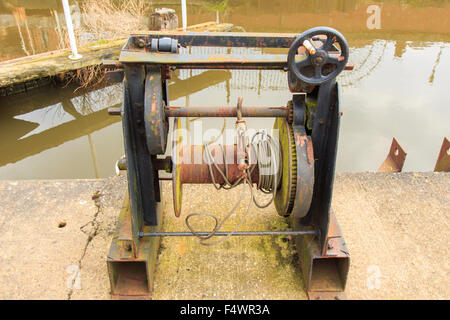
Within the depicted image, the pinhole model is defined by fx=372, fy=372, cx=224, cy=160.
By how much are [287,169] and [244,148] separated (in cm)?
36

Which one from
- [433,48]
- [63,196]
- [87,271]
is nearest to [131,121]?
[87,271]

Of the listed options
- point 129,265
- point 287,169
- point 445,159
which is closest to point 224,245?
point 129,265

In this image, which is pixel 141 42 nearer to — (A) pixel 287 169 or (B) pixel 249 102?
(A) pixel 287 169

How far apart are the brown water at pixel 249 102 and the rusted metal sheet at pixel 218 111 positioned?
286 cm

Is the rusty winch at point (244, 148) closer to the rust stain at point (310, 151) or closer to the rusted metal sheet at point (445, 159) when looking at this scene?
the rust stain at point (310, 151)

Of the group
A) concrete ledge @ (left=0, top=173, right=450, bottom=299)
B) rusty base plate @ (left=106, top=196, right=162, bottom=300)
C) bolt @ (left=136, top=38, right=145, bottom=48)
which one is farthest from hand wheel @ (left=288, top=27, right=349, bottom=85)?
rusty base plate @ (left=106, top=196, right=162, bottom=300)

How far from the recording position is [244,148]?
103 inches

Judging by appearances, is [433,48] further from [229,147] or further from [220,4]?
[229,147]

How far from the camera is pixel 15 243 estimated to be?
3178mm

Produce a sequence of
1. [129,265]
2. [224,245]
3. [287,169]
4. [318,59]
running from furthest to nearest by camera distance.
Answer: [224,245], [129,265], [287,169], [318,59]

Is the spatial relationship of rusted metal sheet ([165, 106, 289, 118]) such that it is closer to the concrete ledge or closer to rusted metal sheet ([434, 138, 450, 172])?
the concrete ledge

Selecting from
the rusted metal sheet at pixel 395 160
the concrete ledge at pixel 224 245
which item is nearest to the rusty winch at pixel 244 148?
the concrete ledge at pixel 224 245

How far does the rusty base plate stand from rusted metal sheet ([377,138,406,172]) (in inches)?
119

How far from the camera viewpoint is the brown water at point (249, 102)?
5.62 meters
